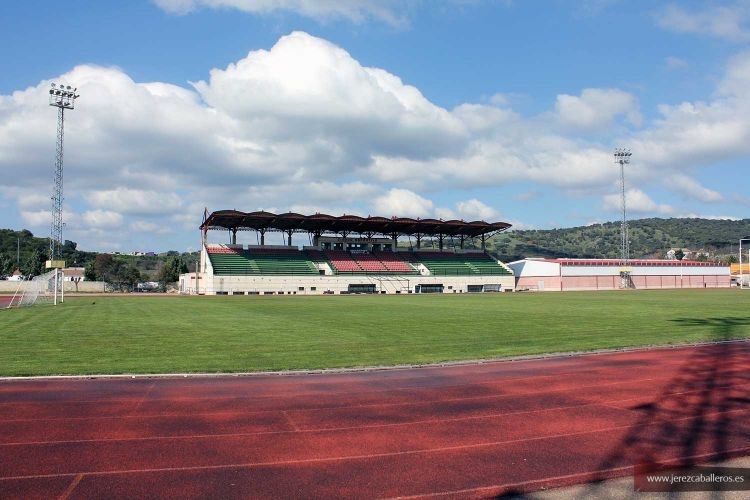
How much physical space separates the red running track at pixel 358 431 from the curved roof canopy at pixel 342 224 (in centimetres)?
7048

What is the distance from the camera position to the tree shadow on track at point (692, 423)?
298 inches

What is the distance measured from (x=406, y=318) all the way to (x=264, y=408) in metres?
22.0

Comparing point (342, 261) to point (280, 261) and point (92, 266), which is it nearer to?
point (280, 261)

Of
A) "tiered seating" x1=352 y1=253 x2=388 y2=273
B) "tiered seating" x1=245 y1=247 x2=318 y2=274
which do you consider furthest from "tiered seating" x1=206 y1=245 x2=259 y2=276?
"tiered seating" x1=352 y1=253 x2=388 y2=273

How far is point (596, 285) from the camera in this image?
94.9m

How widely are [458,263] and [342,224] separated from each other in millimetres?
22343

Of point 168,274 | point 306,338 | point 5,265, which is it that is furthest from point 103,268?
point 306,338

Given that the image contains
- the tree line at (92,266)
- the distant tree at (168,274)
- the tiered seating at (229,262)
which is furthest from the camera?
the distant tree at (168,274)

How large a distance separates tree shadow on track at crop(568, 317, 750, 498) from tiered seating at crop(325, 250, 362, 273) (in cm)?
7469

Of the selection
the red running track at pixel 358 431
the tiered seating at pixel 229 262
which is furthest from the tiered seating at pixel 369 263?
the red running track at pixel 358 431

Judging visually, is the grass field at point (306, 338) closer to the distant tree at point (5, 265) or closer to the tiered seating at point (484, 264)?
the tiered seating at point (484, 264)

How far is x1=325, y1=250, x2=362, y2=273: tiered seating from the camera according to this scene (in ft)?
292

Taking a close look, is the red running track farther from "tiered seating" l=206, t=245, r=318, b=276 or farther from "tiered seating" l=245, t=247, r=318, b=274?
"tiered seating" l=245, t=247, r=318, b=274

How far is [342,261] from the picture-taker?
9169 cm
